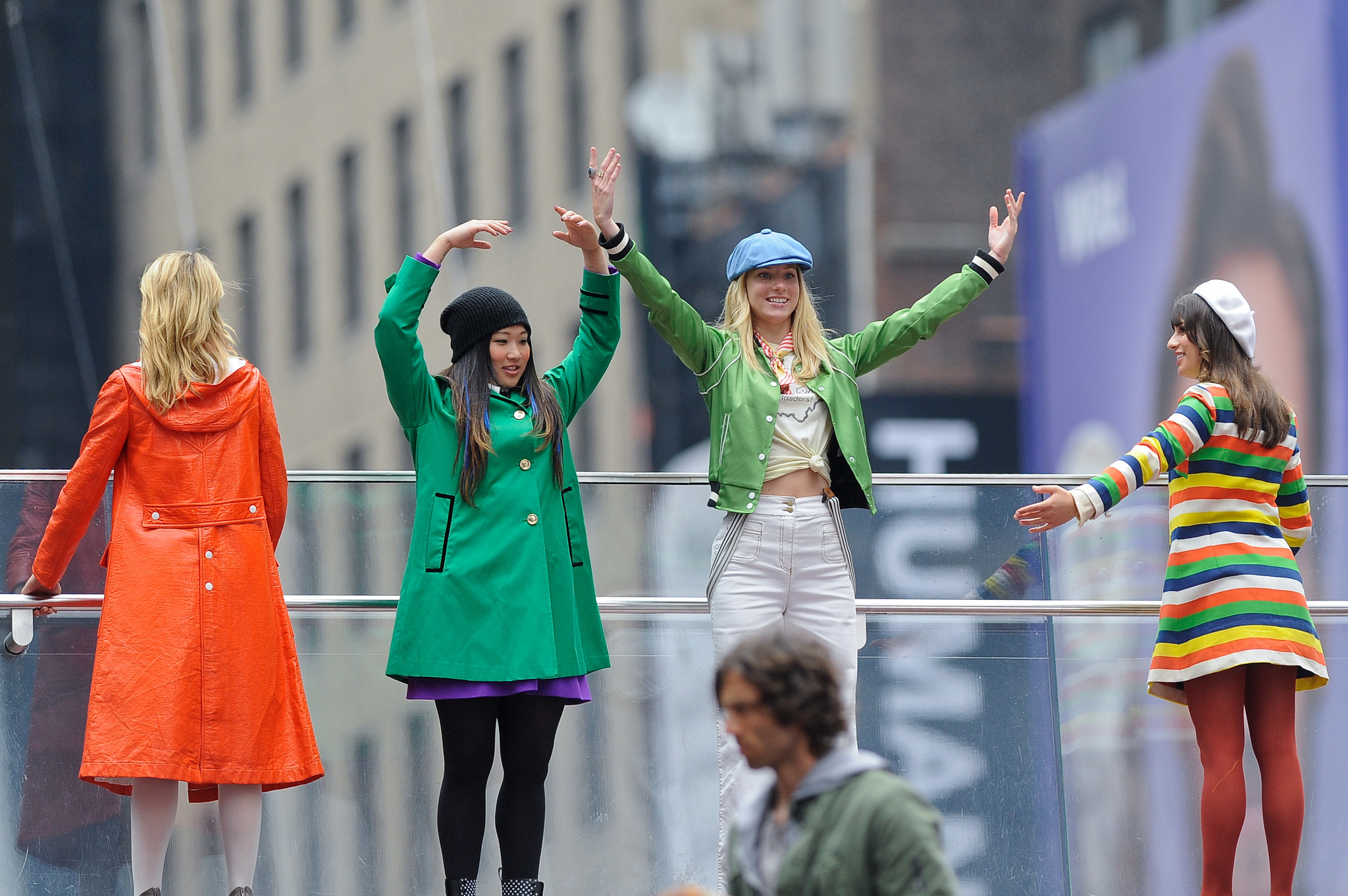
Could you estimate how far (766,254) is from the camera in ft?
17.4

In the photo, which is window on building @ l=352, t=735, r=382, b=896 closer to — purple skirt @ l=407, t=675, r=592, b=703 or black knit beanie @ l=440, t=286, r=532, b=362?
purple skirt @ l=407, t=675, r=592, b=703

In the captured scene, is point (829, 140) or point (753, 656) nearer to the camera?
point (753, 656)

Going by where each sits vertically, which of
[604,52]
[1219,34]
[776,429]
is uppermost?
[604,52]

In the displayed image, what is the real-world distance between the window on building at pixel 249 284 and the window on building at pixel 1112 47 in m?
12.7

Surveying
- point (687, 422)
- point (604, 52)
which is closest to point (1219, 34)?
point (687, 422)

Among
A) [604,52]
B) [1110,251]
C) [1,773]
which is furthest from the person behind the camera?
[604,52]

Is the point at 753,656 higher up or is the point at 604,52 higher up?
the point at 604,52

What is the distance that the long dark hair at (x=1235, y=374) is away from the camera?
499 cm

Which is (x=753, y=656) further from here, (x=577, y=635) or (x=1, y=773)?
(x=1, y=773)

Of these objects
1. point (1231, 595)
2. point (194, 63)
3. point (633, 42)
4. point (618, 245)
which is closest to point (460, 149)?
point (633, 42)

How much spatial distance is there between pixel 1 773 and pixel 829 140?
20803 mm

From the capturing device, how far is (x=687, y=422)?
2314 centimetres

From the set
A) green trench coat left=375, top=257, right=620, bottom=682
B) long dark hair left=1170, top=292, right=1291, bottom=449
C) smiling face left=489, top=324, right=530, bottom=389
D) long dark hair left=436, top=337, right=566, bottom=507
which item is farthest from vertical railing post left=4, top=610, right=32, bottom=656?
long dark hair left=1170, top=292, right=1291, bottom=449

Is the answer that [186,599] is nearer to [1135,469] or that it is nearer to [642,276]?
[642,276]
